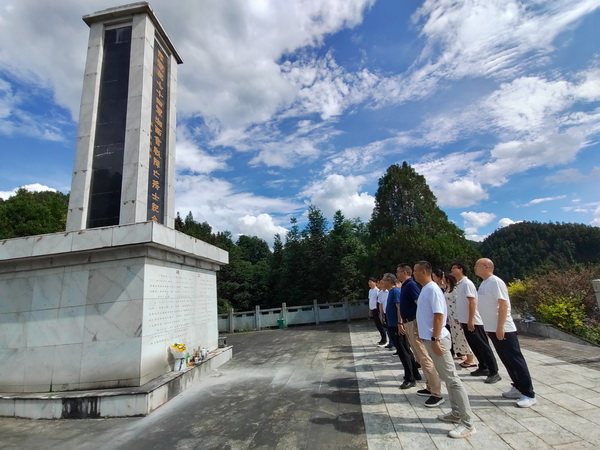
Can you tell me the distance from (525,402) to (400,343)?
61.1 inches

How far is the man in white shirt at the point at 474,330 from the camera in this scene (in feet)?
14.5

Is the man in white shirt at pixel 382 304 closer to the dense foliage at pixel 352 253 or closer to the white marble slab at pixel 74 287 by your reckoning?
the dense foliage at pixel 352 253

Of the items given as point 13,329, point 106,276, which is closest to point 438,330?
point 106,276

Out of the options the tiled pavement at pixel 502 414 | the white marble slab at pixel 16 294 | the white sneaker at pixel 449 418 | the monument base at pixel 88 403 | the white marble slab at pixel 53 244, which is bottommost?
the tiled pavement at pixel 502 414

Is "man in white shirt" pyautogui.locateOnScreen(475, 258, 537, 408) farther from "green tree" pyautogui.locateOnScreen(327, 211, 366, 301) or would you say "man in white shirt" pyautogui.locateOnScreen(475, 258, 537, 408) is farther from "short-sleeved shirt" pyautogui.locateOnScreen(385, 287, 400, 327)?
"green tree" pyautogui.locateOnScreen(327, 211, 366, 301)

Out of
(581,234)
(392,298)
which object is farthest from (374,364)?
(581,234)

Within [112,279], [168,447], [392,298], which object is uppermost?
[112,279]

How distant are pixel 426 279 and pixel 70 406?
502 cm

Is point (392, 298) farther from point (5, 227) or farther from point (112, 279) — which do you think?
point (5, 227)

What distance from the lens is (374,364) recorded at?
19.9ft

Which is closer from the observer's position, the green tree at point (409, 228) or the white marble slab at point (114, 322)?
the white marble slab at point (114, 322)

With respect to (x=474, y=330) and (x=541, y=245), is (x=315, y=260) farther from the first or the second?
(x=541, y=245)

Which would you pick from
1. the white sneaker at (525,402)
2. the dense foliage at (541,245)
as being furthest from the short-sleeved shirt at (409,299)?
the dense foliage at (541,245)

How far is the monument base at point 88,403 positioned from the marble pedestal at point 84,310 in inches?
12.4
